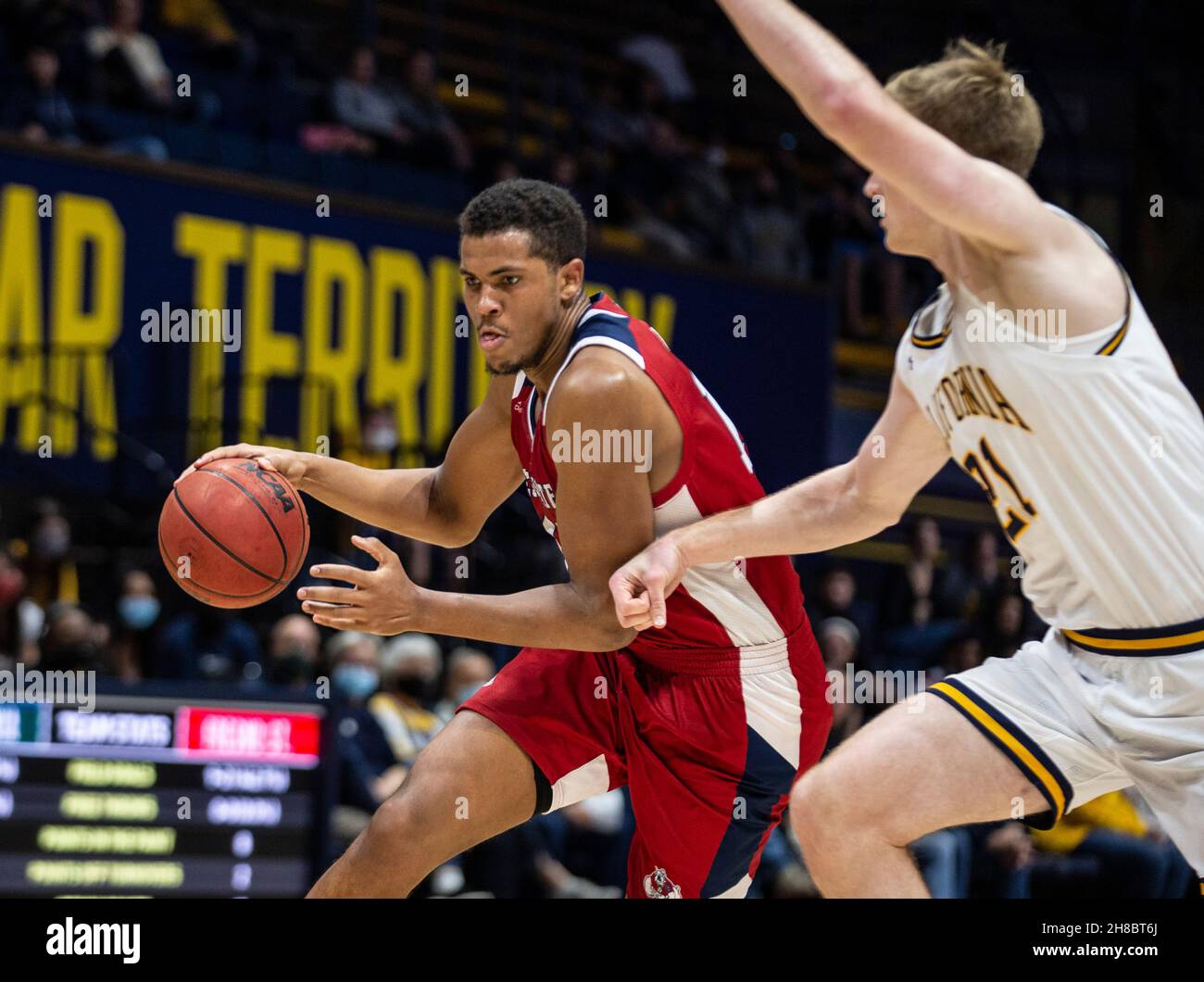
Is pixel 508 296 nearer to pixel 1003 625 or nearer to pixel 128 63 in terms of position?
pixel 128 63

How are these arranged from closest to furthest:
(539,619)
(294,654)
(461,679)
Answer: (539,619) → (294,654) → (461,679)

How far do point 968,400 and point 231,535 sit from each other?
1752 mm

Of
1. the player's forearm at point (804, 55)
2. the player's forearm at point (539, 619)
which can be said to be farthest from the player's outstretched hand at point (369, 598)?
the player's forearm at point (804, 55)

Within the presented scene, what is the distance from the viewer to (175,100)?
1053 centimetres

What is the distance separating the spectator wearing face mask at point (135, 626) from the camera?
26.4 feet

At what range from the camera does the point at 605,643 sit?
375 centimetres

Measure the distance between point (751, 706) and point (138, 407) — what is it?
253 inches

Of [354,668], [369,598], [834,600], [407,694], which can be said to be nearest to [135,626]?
[354,668]

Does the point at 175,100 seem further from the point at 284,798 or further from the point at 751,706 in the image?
the point at 751,706

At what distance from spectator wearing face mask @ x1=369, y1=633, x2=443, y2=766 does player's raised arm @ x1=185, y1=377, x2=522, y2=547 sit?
123 inches

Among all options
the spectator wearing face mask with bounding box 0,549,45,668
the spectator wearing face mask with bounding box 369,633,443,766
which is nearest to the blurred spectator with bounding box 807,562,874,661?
the spectator wearing face mask with bounding box 369,633,443,766

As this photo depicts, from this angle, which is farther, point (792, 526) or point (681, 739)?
point (681, 739)

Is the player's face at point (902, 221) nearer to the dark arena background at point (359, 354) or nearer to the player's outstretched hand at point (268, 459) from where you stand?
the player's outstretched hand at point (268, 459)

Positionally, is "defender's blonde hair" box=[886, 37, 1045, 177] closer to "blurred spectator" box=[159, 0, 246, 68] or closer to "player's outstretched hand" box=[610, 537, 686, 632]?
"player's outstretched hand" box=[610, 537, 686, 632]
